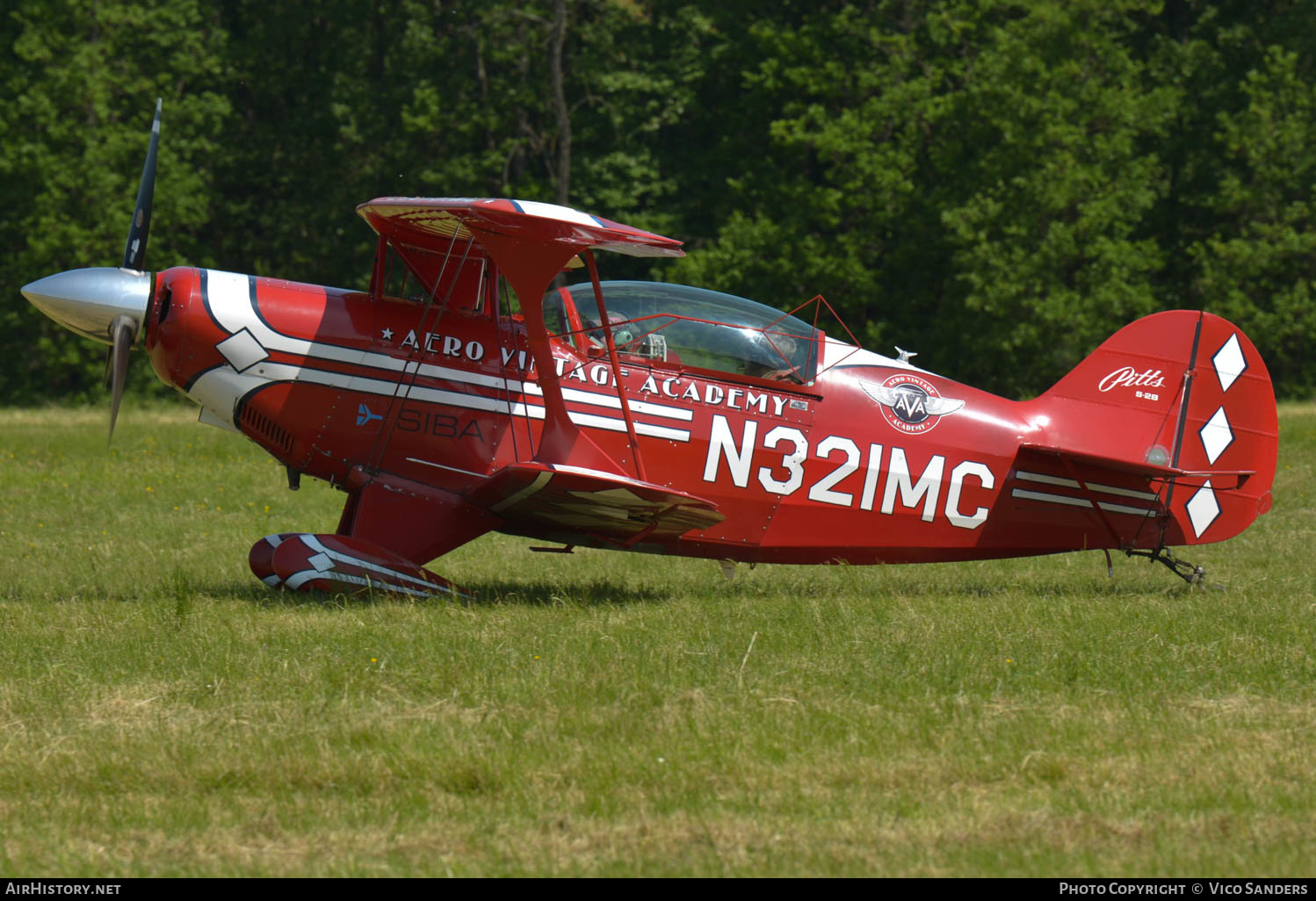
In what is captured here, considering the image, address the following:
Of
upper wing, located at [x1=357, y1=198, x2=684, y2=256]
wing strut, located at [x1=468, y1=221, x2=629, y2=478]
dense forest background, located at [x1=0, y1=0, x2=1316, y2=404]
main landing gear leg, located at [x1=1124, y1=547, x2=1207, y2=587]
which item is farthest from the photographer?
dense forest background, located at [x1=0, y1=0, x2=1316, y2=404]

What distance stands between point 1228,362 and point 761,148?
2869 cm

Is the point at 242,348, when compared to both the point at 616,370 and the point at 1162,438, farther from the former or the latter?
the point at 1162,438

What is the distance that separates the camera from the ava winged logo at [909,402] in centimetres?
1003

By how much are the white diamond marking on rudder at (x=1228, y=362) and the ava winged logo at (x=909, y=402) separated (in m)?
2.26

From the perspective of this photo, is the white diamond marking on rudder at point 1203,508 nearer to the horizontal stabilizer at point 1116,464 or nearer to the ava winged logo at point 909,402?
the horizontal stabilizer at point 1116,464

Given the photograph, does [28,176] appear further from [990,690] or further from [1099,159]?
[990,690]

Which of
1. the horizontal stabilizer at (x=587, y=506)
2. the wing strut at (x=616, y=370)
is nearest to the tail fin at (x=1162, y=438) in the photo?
the horizontal stabilizer at (x=587, y=506)

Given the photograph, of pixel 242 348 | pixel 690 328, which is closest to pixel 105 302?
pixel 242 348

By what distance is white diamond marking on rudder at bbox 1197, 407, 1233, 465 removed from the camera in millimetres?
10523

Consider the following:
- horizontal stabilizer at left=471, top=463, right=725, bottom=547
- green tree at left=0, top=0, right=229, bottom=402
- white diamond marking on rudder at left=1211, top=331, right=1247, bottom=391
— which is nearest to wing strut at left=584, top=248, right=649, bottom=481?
horizontal stabilizer at left=471, top=463, right=725, bottom=547

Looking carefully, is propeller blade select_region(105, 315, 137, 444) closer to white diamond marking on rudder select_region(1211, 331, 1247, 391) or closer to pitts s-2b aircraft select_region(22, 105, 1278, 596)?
pitts s-2b aircraft select_region(22, 105, 1278, 596)

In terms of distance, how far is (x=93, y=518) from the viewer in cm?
1458

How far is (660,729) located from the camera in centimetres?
643

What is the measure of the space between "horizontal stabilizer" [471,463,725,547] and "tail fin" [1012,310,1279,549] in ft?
9.31
